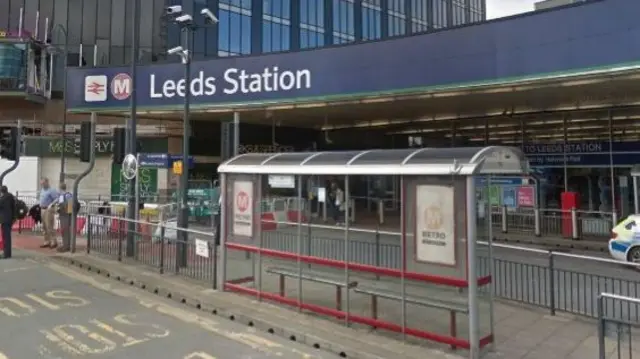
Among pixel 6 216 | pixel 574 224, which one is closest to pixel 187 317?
pixel 6 216

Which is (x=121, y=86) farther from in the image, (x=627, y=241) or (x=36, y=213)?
(x=627, y=241)

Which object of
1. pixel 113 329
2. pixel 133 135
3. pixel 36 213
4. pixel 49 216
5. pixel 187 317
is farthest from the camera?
pixel 36 213

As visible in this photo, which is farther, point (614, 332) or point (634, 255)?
point (634, 255)

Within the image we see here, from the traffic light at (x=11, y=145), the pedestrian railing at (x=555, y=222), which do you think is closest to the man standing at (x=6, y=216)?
the traffic light at (x=11, y=145)

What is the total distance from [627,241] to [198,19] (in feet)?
107

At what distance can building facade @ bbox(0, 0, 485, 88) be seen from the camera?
37.8m

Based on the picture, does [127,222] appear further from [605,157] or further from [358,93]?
[605,157]

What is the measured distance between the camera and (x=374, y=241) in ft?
36.2

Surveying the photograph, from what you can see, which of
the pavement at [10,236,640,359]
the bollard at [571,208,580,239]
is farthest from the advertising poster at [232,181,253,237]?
the bollard at [571,208,580,239]

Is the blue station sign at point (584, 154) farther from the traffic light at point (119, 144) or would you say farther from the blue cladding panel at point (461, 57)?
the traffic light at point (119, 144)

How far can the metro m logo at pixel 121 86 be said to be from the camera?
21.3m

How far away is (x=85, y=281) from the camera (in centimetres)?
1096

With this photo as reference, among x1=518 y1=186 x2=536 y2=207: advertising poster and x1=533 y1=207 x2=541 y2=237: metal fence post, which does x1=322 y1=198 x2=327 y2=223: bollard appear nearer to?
x1=533 y1=207 x2=541 y2=237: metal fence post

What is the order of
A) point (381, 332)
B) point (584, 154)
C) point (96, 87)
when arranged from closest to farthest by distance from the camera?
1. point (381, 332)
2. point (584, 154)
3. point (96, 87)
